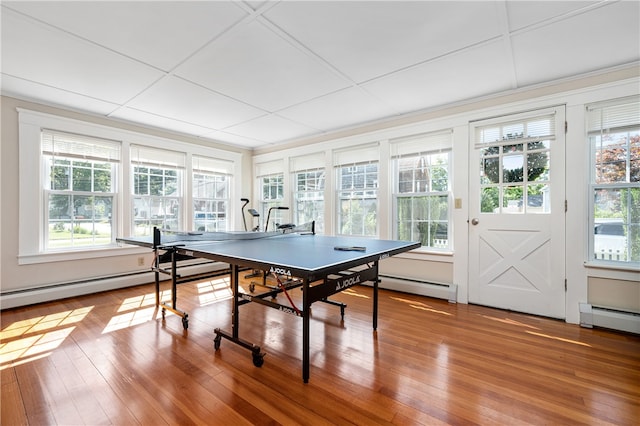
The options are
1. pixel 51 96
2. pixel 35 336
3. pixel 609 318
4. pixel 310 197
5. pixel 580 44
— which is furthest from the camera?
pixel 310 197

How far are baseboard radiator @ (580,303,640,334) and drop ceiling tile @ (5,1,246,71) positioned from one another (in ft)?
13.7

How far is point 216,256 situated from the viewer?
209 centimetres

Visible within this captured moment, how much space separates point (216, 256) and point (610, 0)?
328cm

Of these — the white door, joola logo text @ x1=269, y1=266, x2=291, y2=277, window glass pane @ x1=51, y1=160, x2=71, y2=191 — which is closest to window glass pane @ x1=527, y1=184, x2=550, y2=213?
the white door

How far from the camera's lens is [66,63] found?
2635 millimetres

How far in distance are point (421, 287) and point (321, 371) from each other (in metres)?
2.28

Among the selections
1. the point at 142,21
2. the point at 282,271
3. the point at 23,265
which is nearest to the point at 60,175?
the point at 23,265

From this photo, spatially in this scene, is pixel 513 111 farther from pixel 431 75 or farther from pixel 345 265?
pixel 345 265

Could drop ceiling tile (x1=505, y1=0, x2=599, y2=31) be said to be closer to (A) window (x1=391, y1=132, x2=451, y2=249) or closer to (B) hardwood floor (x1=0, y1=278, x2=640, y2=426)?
(A) window (x1=391, y1=132, x2=451, y2=249)

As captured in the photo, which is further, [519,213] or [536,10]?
[519,213]

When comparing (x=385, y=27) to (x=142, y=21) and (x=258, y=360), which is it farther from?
(x=258, y=360)

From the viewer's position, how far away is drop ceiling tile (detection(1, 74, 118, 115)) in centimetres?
307

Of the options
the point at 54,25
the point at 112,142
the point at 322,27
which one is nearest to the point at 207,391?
the point at 322,27

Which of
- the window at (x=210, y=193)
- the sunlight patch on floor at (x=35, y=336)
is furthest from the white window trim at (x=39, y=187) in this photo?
the window at (x=210, y=193)
